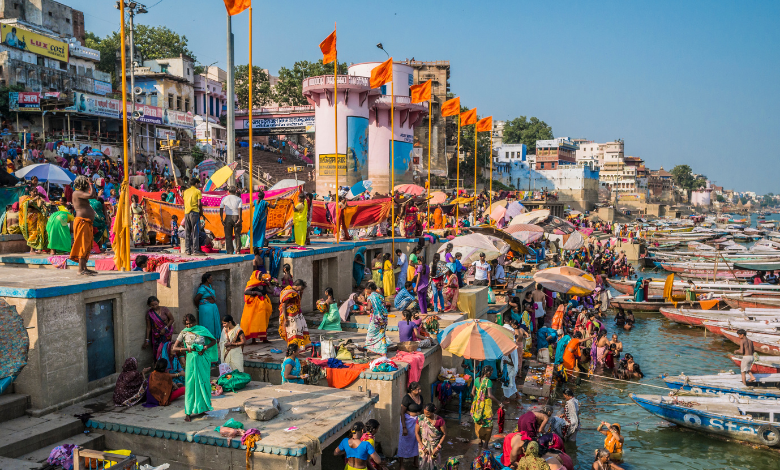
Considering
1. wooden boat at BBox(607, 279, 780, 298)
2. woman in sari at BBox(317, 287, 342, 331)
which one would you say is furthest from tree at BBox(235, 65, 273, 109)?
woman in sari at BBox(317, 287, 342, 331)

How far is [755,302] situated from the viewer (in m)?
24.0

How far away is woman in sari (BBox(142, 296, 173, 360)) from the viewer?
27.7ft

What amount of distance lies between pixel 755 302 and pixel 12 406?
1068 inches

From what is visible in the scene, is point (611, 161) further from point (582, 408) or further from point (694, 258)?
point (582, 408)

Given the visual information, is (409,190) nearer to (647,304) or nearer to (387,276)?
(387,276)

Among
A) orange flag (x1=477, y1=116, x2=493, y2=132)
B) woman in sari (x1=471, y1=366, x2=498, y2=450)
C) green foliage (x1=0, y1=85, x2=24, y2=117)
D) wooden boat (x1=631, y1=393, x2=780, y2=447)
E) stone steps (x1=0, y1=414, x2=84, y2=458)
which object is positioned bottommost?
wooden boat (x1=631, y1=393, x2=780, y2=447)

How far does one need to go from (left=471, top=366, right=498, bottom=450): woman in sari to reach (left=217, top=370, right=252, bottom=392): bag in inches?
152

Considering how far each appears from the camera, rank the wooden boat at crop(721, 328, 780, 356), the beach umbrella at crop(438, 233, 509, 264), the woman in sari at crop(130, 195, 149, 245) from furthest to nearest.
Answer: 1. the wooden boat at crop(721, 328, 780, 356)
2. the beach umbrella at crop(438, 233, 509, 264)
3. the woman in sari at crop(130, 195, 149, 245)

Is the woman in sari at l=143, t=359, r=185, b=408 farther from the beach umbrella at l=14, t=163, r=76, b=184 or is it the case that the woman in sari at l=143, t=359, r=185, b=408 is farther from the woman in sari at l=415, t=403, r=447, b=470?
the beach umbrella at l=14, t=163, r=76, b=184

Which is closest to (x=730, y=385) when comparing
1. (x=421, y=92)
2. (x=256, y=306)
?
(x=256, y=306)

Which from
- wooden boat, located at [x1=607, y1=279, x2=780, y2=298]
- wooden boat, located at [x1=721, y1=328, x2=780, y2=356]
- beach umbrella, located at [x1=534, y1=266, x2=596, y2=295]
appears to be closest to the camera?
beach umbrella, located at [x1=534, y1=266, x2=596, y2=295]

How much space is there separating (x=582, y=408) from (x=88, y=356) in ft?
35.0

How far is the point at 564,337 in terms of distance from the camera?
13.9 m

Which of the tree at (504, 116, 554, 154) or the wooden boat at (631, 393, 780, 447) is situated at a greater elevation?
the tree at (504, 116, 554, 154)
